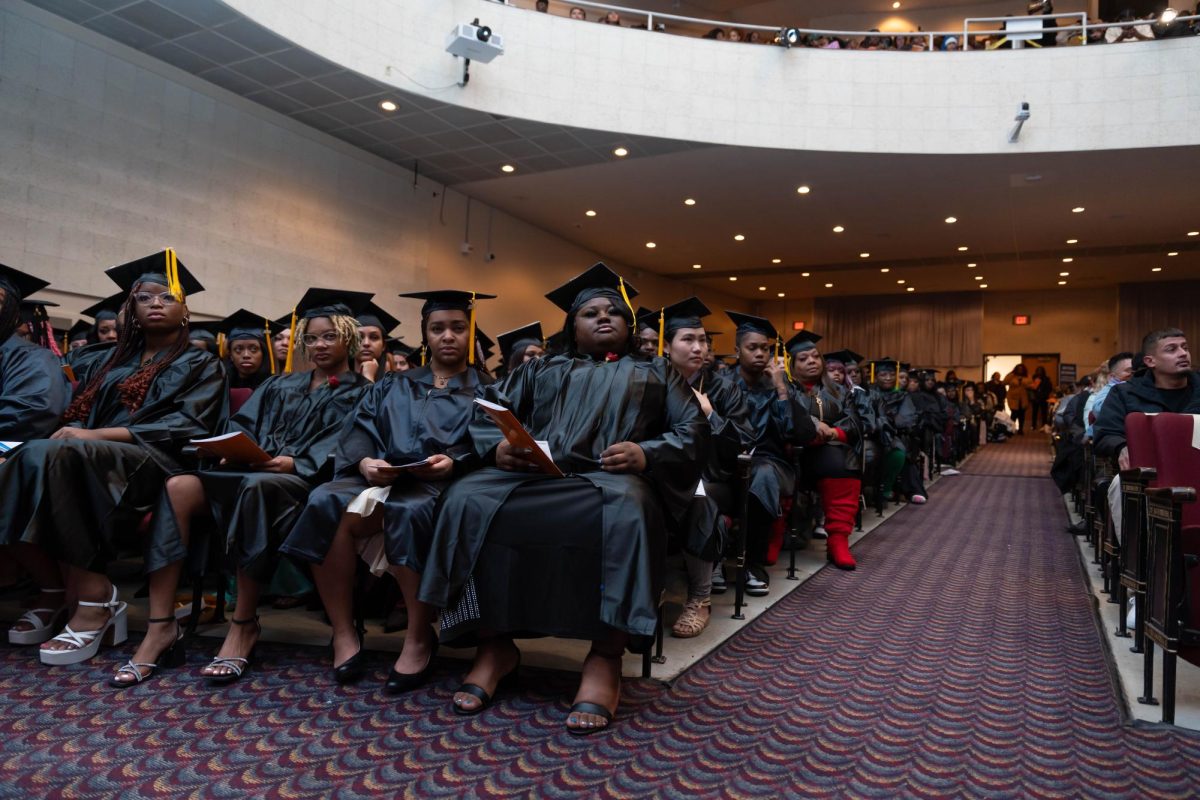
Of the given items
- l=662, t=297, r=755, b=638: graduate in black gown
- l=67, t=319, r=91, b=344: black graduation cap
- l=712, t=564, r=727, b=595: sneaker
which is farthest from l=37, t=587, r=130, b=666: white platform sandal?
l=67, t=319, r=91, b=344: black graduation cap

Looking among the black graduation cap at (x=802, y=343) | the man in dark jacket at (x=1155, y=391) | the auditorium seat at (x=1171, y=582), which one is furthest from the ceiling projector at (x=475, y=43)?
the auditorium seat at (x=1171, y=582)

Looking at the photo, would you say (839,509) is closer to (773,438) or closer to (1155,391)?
(773,438)

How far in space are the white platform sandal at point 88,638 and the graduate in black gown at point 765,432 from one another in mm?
3053

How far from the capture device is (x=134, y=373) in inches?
129

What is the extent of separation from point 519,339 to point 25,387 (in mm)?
2732

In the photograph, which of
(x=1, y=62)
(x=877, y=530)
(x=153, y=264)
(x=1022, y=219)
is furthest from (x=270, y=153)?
(x=1022, y=219)

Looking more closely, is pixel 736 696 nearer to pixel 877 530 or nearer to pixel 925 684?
pixel 925 684

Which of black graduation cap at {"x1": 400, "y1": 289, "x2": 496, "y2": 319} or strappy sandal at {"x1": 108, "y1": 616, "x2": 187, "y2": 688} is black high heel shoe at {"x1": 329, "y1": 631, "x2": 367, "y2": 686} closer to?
strappy sandal at {"x1": 108, "y1": 616, "x2": 187, "y2": 688}

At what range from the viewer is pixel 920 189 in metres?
12.9

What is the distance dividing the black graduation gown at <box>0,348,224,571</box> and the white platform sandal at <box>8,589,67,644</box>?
0.37 meters

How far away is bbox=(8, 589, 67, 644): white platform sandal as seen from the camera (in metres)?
3.02

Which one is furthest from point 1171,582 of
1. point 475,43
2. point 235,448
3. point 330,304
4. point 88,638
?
point 475,43

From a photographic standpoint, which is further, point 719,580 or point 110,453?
point 719,580

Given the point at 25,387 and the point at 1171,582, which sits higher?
→ the point at 25,387
